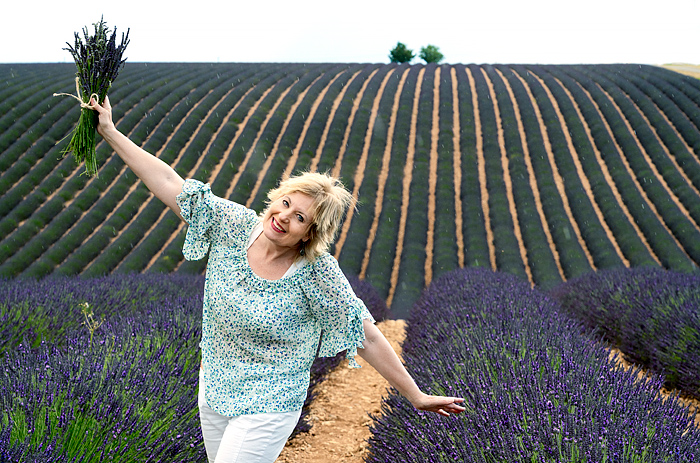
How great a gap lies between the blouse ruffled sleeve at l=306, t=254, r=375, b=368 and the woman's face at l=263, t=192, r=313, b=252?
115 millimetres

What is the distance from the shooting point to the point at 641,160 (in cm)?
1371

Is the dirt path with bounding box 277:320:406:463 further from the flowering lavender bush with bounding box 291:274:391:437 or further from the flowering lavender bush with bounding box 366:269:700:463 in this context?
the flowering lavender bush with bounding box 366:269:700:463

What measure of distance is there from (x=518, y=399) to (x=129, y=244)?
10.9 meters

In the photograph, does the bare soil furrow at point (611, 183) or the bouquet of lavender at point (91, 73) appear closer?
the bouquet of lavender at point (91, 73)

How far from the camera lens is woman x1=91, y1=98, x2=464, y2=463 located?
1.59 metres

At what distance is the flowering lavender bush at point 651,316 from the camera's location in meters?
4.29

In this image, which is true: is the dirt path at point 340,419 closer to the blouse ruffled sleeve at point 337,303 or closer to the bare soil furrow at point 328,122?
the blouse ruffled sleeve at point 337,303

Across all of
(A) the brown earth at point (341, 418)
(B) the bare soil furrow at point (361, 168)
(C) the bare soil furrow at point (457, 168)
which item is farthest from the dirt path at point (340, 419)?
(C) the bare soil furrow at point (457, 168)

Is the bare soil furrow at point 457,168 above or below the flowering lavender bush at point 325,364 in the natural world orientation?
above

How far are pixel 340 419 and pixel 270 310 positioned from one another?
8.42ft

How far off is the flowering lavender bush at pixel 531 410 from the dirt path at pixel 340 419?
620mm

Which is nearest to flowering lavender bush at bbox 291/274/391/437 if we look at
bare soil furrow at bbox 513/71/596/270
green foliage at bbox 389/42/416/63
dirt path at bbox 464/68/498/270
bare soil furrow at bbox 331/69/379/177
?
dirt path at bbox 464/68/498/270

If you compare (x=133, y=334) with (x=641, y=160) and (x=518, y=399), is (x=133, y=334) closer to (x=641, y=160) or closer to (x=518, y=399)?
(x=518, y=399)

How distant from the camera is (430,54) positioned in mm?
43625
